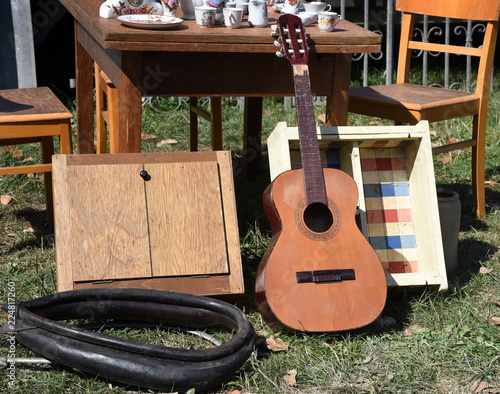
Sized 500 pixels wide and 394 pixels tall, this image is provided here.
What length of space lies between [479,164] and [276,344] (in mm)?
2075

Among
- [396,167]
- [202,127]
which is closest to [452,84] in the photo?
[202,127]

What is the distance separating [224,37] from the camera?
3133 millimetres

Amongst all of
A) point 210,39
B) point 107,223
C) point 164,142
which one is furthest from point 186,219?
point 164,142

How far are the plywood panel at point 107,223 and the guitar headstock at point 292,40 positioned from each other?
0.79 meters

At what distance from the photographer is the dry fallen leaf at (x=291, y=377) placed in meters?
2.65

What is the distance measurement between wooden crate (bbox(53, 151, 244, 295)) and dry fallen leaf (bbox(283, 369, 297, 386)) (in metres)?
0.47

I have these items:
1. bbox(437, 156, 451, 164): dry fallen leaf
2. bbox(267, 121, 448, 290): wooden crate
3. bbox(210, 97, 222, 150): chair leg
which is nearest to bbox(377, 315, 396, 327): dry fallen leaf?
bbox(267, 121, 448, 290): wooden crate

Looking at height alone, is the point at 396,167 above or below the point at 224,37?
below

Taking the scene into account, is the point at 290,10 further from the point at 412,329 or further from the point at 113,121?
the point at 412,329

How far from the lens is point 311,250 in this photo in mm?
2979

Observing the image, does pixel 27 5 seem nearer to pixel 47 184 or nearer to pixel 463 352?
pixel 47 184

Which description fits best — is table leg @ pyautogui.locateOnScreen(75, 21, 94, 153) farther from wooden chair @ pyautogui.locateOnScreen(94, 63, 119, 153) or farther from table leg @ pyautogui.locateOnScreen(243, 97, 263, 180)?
table leg @ pyautogui.locateOnScreen(243, 97, 263, 180)

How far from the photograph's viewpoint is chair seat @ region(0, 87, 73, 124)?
3494mm

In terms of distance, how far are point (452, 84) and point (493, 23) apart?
279 centimetres
